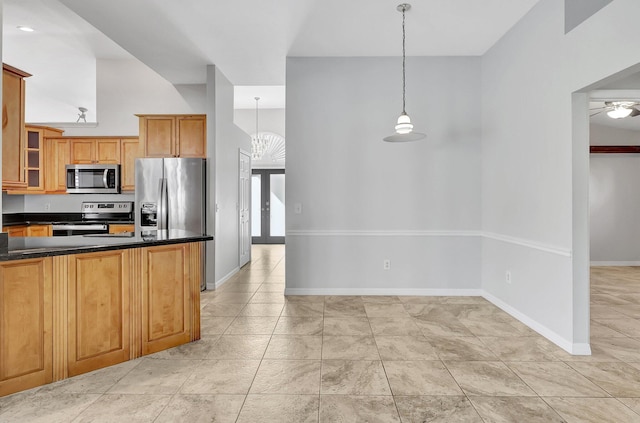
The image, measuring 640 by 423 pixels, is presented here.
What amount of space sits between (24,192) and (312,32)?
5.26m

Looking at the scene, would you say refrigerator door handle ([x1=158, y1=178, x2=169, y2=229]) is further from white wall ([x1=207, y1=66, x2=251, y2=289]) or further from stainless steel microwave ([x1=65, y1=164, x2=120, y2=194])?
stainless steel microwave ([x1=65, y1=164, x2=120, y2=194])

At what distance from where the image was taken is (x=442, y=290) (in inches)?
181

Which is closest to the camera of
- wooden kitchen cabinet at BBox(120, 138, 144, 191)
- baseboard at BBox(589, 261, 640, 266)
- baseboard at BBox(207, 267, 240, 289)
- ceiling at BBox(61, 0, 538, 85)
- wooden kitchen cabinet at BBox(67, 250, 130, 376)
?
wooden kitchen cabinet at BBox(67, 250, 130, 376)

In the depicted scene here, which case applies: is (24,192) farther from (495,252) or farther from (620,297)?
(620,297)

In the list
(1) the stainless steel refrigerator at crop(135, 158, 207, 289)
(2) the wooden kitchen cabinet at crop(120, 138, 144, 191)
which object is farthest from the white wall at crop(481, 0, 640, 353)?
(2) the wooden kitchen cabinet at crop(120, 138, 144, 191)

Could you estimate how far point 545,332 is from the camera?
10.6 feet

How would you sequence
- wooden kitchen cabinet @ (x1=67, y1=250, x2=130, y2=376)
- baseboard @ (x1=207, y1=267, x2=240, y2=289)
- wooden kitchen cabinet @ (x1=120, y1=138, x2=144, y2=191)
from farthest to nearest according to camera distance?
wooden kitchen cabinet @ (x1=120, y1=138, x2=144, y2=191) < baseboard @ (x1=207, y1=267, x2=240, y2=289) < wooden kitchen cabinet @ (x1=67, y1=250, x2=130, y2=376)

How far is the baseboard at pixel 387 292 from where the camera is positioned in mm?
4586

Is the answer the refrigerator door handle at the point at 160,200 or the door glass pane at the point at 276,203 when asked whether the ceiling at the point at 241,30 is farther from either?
the door glass pane at the point at 276,203

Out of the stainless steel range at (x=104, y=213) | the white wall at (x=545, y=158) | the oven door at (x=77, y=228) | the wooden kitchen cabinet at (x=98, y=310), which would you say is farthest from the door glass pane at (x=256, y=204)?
the wooden kitchen cabinet at (x=98, y=310)

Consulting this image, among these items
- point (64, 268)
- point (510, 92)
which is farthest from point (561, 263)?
point (64, 268)

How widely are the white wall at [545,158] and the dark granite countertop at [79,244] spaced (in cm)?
307

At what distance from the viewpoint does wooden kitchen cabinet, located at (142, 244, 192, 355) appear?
9.16 ft

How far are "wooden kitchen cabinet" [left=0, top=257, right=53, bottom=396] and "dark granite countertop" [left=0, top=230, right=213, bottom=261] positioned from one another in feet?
0.21
